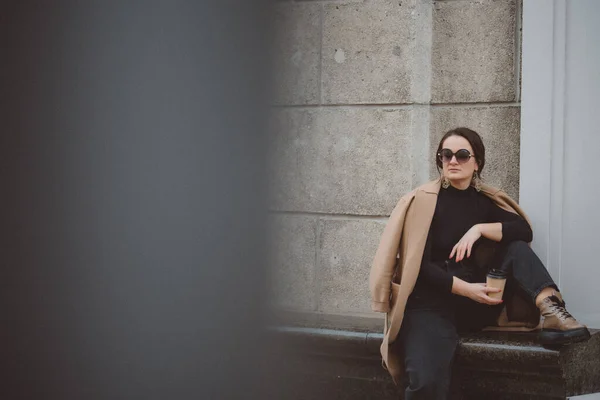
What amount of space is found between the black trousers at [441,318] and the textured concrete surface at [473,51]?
117 cm

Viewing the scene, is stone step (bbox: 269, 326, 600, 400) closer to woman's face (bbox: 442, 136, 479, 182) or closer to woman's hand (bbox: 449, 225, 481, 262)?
woman's hand (bbox: 449, 225, 481, 262)

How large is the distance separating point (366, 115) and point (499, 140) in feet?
2.63

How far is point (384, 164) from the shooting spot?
4000mm

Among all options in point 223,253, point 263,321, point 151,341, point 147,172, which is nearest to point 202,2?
point 147,172

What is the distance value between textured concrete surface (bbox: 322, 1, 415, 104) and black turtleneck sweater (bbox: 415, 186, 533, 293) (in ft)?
3.37

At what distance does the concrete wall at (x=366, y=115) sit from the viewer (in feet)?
12.5

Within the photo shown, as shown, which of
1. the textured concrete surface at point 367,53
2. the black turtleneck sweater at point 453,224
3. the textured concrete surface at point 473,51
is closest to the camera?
the black turtleneck sweater at point 453,224

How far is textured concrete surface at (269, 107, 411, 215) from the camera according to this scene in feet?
13.1

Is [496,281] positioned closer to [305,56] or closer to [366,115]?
[366,115]

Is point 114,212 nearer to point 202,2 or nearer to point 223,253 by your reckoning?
point 223,253

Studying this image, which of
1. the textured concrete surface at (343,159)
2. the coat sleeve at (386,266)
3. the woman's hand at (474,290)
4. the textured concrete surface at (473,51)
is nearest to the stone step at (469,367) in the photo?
the woman's hand at (474,290)

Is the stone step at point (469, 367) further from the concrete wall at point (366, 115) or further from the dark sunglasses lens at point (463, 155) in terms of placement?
the dark sunglasses lens at point (463, 155)

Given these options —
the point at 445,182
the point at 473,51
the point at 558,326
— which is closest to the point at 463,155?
the point at 445,182

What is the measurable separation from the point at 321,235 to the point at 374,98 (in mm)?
911
